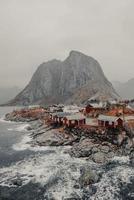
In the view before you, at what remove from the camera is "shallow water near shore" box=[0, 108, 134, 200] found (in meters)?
39.6

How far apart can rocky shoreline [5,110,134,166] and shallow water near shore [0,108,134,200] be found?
2.60 m

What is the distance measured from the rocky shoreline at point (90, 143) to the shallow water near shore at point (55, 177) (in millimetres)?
2601

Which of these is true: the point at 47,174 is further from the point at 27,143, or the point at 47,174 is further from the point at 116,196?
the point at 27,143

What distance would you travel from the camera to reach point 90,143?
65.6 metres

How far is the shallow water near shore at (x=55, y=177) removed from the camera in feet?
130

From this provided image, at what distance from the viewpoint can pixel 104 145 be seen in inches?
2539

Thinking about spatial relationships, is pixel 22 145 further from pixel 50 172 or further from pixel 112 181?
pixel 112 181

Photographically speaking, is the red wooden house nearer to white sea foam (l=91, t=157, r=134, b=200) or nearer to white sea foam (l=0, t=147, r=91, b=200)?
white sea foam (l=0, t=147, r=91, b=200)

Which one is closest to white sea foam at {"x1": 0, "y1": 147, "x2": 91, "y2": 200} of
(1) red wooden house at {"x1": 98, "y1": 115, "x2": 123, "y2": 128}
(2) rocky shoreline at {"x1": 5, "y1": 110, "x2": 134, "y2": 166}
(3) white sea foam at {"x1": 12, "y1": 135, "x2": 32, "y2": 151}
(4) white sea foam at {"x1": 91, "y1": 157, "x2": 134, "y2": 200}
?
(4) white sea foam at {"x1": 91, "y1": 157, "x2": 134, "y2": 200}

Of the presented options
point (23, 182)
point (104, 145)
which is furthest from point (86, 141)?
point (23, 182)

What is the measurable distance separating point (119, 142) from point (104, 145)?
4632 millimetres

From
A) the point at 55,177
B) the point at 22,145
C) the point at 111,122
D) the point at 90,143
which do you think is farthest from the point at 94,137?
the point at 55,177

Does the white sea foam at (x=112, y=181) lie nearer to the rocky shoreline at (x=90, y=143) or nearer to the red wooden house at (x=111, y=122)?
the rocky shoreline at (x=90, y=143)

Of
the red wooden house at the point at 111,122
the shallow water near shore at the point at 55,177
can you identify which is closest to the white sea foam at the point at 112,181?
the shallow water near shore at the point at 55,177
